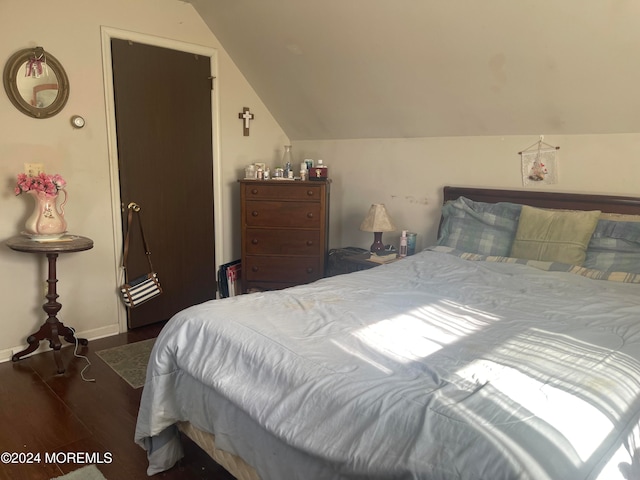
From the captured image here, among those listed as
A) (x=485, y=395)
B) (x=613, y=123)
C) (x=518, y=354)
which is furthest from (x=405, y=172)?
(x=485, y=395)

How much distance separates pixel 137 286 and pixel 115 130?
1.08 m

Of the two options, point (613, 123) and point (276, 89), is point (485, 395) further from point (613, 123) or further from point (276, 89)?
point (276, 89)

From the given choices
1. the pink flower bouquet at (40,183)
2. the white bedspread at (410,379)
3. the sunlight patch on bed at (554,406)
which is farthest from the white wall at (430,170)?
the pink flower bouquet at (40,183)

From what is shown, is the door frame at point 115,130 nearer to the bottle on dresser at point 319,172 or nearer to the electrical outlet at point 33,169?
the electrical outlet at point 33,169

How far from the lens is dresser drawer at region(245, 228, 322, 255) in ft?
11.9

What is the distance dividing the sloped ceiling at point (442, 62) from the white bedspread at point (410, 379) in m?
1.04

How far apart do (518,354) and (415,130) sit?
2.28 meters

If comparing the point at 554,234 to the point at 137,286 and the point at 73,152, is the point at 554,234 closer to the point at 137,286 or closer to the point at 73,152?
the point at 137,286

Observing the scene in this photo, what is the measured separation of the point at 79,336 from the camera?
10.6 ft

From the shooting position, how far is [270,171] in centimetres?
411

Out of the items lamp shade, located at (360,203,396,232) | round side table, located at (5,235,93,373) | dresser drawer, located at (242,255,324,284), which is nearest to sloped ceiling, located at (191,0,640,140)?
lamp shade, located at (360,203,396,232)

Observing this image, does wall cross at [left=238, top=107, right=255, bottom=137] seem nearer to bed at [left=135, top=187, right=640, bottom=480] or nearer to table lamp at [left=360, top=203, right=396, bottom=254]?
table lamp at [left=360, top=203, right=396, bottom=254]

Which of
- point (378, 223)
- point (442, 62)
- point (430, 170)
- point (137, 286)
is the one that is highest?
point (442, 62)

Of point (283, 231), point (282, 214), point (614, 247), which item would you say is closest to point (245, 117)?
point (282, 214)
